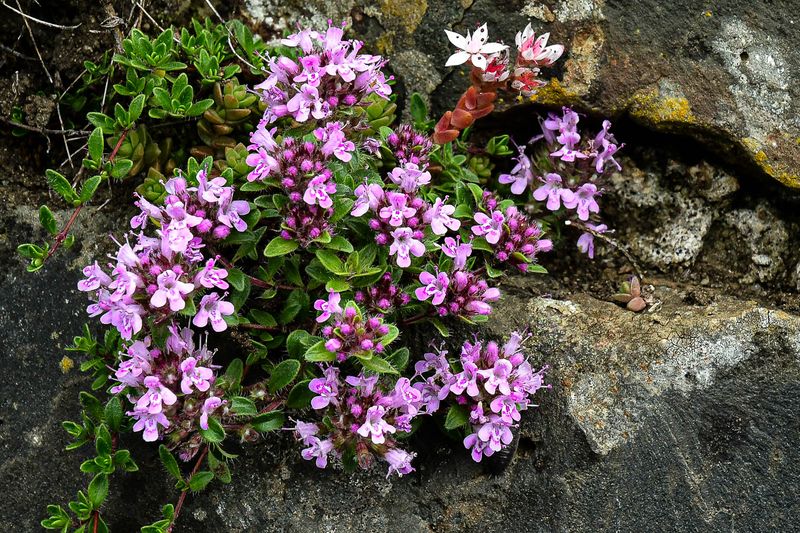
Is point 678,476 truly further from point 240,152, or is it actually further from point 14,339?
point 14,339

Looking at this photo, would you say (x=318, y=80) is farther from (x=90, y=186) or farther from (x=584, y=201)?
(x=584, y=201)

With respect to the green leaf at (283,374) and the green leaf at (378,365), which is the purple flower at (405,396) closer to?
the green leaf at (378,365)

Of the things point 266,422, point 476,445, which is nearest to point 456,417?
point 476,445

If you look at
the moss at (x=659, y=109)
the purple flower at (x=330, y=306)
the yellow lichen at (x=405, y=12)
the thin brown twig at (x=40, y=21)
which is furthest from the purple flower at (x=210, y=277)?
the moss at (x=659, y=109)

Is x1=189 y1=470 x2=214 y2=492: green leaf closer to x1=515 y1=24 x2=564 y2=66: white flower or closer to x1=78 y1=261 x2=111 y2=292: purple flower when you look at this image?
x1=78 y1=261 x2=111 y2=292: purple flower

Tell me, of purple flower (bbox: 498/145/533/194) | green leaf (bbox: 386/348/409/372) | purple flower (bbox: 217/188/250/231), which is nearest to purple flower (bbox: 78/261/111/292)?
purple flower (bbox: 217/188/250/231)

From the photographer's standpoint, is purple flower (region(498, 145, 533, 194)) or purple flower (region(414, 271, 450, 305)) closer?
purple flower (region(414, 271, 450, 305))

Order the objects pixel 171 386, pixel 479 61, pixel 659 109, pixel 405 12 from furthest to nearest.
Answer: pixel 405 12 → pixel 659 109 → pixel 479 61 → pixel 171 386
